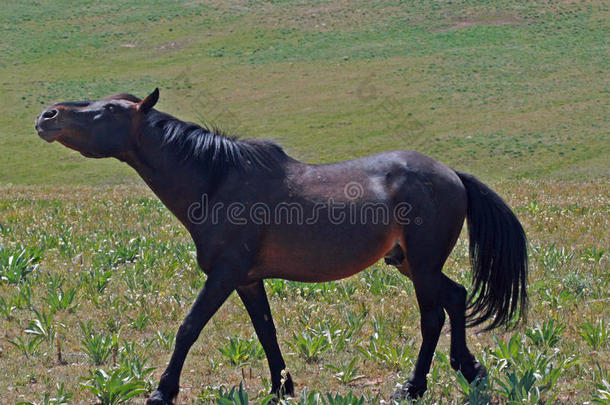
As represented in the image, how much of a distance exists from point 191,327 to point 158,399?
1.94ft

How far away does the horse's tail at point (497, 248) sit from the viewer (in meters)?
6.88

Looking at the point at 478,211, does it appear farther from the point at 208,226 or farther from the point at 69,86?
the point at 69,86

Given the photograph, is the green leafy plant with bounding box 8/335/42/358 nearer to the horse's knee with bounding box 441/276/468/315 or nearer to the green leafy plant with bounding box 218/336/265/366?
the green leafy plant with bounding box 218/336/265/366

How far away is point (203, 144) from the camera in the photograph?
6.50 m

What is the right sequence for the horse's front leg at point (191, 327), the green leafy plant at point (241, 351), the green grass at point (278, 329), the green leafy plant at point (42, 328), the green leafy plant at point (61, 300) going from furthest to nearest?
the green leafy plant at point (61, 300)
the green leafy plant at point (42, 328)
the green leafy plant at point (241, 351)
the green grass at point (278, 329)
the horse's front leg at point (191, 327)

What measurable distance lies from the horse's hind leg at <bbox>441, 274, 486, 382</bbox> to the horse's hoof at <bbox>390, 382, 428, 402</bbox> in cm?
40

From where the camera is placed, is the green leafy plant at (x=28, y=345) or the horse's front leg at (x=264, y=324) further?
the green leafy plant at (x=28, y=345)

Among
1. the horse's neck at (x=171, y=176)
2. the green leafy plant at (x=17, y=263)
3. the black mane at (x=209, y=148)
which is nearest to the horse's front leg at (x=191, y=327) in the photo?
the horse's neck at (x=171, y=176)

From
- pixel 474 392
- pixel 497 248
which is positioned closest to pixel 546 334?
pixel 497 248

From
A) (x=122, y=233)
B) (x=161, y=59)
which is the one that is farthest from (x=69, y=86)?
(x=122, y=233)

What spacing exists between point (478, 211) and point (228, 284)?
7.71 ft

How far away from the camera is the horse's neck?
643 centimetres

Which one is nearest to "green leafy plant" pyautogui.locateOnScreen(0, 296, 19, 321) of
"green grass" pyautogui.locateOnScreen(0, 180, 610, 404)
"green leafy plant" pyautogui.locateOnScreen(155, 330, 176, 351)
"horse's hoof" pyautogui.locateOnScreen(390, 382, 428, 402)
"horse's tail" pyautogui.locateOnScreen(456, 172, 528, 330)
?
"green grass" pyautogui.locateOnScreen(0, 180, 610, 404)

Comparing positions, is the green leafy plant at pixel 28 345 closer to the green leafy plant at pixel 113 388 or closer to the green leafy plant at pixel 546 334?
the green leafy plant at pixel 113 388
